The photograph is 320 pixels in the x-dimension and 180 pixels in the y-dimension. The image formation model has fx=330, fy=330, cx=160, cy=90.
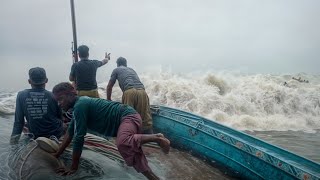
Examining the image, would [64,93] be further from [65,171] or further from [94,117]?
[65,171]

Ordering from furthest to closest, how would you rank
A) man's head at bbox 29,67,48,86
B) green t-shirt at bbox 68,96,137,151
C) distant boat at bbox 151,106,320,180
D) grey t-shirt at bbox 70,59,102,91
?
1. grey t-shirt at bbox 70,59,102,91
2. man's head at bbox 29,67,48,86
3. distant boat at bbox 151,106,320,180
4. green t-shirt at bbox 68,96,137,151

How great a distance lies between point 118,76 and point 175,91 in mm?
7938

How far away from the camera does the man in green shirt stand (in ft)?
11.9

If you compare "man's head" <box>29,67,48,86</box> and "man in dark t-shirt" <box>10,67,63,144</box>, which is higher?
"man's head" <box>29,67,48,86</box>

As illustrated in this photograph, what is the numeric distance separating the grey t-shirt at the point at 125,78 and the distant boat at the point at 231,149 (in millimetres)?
1183

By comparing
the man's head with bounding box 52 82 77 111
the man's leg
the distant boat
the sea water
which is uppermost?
the man's head with bounding box 52 82 77 111

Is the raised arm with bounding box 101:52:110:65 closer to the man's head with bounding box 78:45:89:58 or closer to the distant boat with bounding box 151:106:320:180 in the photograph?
the man's head with bounding box 78:45:89:58

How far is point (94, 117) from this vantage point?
3938 mm

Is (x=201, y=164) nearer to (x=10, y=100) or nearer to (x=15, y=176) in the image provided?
(x=15, y=176)

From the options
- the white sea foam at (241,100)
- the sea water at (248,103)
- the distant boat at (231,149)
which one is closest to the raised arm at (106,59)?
the distant boat at (231,149)

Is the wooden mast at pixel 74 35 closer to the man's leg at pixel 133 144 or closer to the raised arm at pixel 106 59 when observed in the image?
the raised arm at pixel 106 59

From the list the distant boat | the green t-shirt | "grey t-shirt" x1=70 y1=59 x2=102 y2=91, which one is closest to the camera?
the green t-shirt

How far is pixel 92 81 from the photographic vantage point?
6.25 metres

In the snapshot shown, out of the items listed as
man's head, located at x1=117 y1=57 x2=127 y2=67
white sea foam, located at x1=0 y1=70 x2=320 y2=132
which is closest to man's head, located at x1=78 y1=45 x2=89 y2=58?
man's head, located at x1=117 y1=57 x2=127 y2=67
